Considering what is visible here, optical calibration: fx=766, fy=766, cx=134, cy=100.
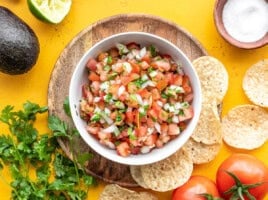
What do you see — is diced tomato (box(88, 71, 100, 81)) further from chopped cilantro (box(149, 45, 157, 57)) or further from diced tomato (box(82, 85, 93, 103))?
chopped cilantro (box(149, 45, 157, 57))

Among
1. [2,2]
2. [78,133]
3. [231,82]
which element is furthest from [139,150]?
[2,2]

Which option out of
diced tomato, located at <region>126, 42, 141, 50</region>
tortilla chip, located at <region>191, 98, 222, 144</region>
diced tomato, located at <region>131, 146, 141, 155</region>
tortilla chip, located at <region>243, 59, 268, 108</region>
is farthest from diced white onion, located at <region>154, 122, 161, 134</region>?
tortilla chip, located at <region>243, 59, 268, 108</region>

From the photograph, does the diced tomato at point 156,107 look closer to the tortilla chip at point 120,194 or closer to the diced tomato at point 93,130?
the diced tomato at point 93,130

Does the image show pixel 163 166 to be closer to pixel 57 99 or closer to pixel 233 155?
pixel 233 155

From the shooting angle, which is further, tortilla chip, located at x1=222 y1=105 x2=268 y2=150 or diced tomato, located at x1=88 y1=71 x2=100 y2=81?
tortilla chip, located at x1=222 y1=105 x2=268 y2=150

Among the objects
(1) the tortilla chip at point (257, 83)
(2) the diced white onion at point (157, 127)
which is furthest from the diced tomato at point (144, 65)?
(1) the tortilla chip at point (257, 83)
